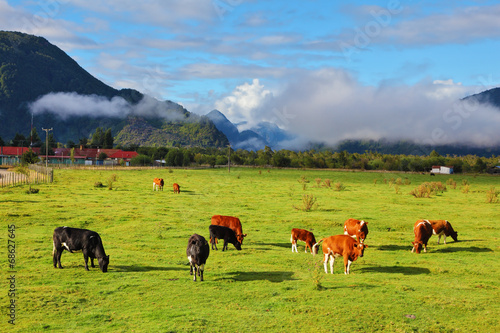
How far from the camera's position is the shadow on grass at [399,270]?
49.4 feet

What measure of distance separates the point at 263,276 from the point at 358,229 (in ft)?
23.6

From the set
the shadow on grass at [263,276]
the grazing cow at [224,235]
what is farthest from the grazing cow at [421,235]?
the grazing cow at [224,235]

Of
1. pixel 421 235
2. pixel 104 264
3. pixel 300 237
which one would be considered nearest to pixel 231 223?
pixel 300 237

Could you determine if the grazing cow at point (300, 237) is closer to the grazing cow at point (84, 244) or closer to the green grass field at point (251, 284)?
the green grass field at point (251, 284)

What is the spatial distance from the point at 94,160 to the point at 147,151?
1189 inches

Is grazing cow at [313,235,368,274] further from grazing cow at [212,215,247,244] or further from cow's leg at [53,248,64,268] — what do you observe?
cow's leg at [53,248,64,268]

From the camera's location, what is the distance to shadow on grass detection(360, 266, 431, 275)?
1505cm

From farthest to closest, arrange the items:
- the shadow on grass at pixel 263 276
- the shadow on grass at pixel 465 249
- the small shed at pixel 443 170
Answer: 1. the small shed at pixel 443 170
2. the shadow on grass at pixel 465 249
3. the shadow on grass at pixel 263 276

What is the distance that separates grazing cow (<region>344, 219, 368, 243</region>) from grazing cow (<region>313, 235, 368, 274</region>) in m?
4.40

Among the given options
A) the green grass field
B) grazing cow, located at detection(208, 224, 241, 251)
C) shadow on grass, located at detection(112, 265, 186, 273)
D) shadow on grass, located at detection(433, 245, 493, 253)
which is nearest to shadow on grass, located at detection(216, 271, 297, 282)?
the green grass field

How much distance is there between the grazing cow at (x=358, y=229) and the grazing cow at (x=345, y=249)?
4400 mm

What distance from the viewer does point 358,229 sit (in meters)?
19.3

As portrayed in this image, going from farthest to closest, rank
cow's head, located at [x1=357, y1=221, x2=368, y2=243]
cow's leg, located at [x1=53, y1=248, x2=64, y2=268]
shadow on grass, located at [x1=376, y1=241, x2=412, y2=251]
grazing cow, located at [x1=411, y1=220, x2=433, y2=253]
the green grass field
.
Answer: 1. shadow on grass, located at [x1=376, y1=241, x2=412, y2=251]
2. cow's head, located at [x1=357, y1=221, x2=368, y2=243]
3. grazing cow, located at [x1=411, y1=220, x2=433, y2=253]
4. cow's leg, located at [x1=53, y1=248, x2=64, y2=268]
5. the green grass field

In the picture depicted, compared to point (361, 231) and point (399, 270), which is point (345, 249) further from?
point (361, 231)
